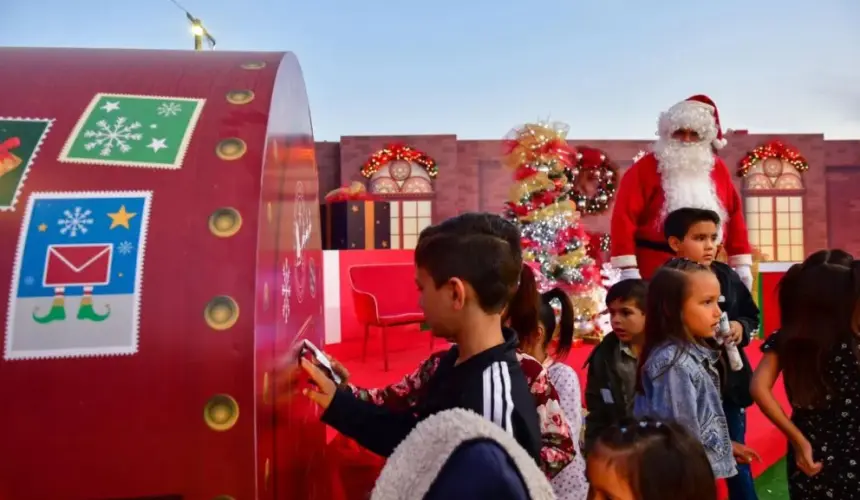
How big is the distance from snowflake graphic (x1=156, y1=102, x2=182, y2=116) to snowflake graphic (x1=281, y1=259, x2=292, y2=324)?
290 mm

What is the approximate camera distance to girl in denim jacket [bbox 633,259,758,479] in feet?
5.95

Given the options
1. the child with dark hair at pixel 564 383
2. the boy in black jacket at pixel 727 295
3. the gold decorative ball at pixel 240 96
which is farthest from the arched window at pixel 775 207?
the gold decorative ball at pixel 240 96

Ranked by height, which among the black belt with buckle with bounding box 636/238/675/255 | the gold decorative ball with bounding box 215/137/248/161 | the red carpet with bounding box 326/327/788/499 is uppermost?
the gold decorative ball with bounding box 215/137/248/161

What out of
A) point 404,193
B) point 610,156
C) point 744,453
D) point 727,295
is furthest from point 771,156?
point 744,453

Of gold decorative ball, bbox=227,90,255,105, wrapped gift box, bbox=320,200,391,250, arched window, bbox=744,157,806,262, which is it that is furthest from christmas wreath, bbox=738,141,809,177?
gold decorative ball, bbox=227,90,255,105

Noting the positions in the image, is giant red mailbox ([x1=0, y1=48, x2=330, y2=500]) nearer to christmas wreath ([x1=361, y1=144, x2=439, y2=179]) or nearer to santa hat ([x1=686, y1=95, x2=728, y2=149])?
santa hat ([x1=686, y1=95, x2=728, y2=149])

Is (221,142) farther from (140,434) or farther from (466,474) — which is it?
(466,474)

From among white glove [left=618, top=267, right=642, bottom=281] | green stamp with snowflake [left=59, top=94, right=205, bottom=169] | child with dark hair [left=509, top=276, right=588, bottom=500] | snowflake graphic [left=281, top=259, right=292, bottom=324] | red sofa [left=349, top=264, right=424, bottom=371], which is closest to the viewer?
green stamp with snowflake [left=59, top=94, right=205, bottom=169]

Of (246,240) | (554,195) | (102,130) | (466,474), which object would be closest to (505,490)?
(466,474)

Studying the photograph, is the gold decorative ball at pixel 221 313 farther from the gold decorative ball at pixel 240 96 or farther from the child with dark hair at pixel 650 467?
the child with dark hair at pixel 650 467

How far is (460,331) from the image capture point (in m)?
1.18

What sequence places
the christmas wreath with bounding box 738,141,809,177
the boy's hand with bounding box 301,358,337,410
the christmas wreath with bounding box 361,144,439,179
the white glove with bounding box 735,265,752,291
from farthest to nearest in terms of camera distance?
the christmas wreath with bounding box 738,141,809,177 → the christmas wreath with bounding box 361,144,439,179 → the white glove with bounding box 735,265,752,291 → the boy's hand with bounding box 301,358,337,410

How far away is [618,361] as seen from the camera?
8.29 ft

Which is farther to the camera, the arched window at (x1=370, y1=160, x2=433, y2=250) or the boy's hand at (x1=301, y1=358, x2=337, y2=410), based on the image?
the arched window at (x1=370, y1=160, x2=433, y2=250)
